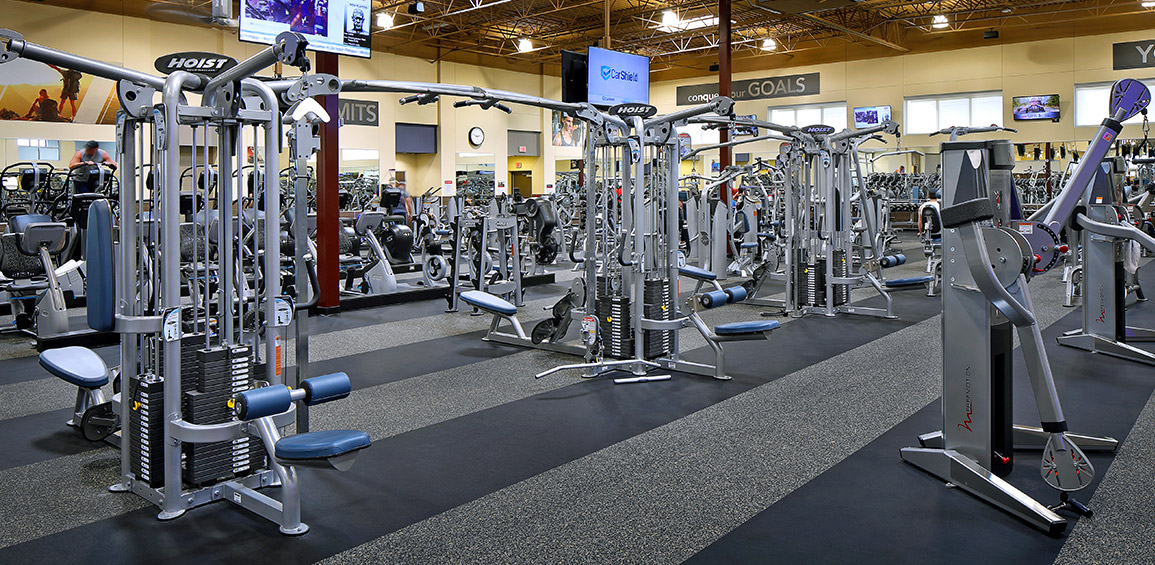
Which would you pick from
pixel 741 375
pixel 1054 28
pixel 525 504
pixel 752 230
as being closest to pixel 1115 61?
pixel 1054 28

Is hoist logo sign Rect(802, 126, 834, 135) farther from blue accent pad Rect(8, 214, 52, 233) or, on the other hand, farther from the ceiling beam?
the ceiling beam

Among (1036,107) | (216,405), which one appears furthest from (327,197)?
→ (1036,107)

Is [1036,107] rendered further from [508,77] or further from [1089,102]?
[508,77]

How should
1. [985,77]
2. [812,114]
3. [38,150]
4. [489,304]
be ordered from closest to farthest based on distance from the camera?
1. [489,304]
2. [38,150]
3. [985,77]
4. [812,114]

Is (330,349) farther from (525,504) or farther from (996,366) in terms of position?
(996,366)

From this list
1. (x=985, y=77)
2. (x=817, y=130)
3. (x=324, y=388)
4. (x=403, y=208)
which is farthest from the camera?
(x=985, y=77)

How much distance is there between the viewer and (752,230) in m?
11.6

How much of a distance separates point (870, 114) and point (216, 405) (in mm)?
21086

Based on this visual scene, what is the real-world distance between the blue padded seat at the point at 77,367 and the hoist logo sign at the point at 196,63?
1586 mm

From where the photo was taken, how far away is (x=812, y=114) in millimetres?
23266

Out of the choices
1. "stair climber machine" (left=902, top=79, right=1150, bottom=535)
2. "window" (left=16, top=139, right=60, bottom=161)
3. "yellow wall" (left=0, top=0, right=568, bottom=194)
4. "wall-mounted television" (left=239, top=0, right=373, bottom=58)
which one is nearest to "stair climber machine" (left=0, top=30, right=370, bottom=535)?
"stair climber machine" (left=902, top=79, right=1150, bottom=535)

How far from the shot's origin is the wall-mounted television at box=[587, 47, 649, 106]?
1109 centimetres

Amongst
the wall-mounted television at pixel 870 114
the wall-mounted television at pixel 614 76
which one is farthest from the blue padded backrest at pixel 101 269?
the wall-mounted television at pixel 870 114

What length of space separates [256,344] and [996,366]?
2905 millimetres
